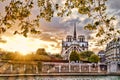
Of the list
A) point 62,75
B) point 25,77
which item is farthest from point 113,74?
point 25,77

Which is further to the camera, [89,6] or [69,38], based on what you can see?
[69,38]

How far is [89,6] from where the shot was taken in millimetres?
5723

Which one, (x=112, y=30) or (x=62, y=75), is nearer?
(x=112, y=30)

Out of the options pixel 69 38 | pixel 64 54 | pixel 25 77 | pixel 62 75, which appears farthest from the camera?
pixel 69 38

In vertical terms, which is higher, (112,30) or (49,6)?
(49,6)

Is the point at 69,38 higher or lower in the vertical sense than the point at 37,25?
higher

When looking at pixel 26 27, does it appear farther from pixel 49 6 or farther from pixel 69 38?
pixel 69 38

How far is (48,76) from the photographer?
28.5m

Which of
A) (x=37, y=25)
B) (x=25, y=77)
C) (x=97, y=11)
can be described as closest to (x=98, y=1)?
(x=97, y=11)

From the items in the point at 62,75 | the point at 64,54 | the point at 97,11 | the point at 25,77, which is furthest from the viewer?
the point at 64,54

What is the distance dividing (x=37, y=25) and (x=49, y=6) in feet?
1.38

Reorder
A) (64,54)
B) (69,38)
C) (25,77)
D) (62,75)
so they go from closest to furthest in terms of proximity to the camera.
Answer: (25,77), (62,75), (64,54), (69,38)

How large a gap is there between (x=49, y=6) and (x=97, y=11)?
0.84m

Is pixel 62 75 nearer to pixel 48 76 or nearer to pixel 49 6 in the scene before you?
pixel 48 76
